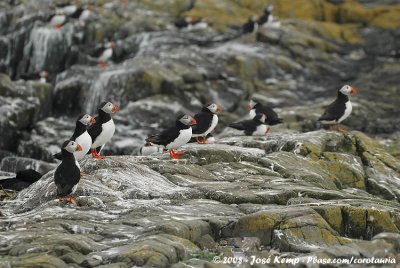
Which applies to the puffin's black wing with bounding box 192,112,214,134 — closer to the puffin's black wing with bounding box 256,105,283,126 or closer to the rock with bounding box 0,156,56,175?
the puffin's black wing with bounding box 256,105,283,126

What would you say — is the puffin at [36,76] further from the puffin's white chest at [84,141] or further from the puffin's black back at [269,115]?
the puffin's white chest at [84,141]

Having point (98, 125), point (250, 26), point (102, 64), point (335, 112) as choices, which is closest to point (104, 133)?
point (98, 125)

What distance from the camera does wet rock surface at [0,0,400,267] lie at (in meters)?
10.3

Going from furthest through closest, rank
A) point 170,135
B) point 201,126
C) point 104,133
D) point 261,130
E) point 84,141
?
1. point 261,130
2. point 201,126
3. point 170,135
4. point 104,133
5. point 84,141

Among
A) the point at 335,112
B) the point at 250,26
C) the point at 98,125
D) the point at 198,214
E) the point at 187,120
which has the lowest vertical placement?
the point at 250,26

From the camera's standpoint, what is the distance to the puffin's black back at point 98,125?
14219 millimetres

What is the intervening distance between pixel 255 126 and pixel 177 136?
4.34 metres

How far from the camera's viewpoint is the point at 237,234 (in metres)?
10.8

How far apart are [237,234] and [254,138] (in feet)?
21.8

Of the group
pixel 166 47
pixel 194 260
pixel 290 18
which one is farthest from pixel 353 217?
pixel 290 18

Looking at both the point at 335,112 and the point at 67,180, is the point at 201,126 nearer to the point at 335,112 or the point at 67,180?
the point at 335,112

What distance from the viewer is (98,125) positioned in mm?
14375

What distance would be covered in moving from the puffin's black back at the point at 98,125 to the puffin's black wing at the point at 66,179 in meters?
2.73

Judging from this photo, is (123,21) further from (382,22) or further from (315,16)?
(382,22)
